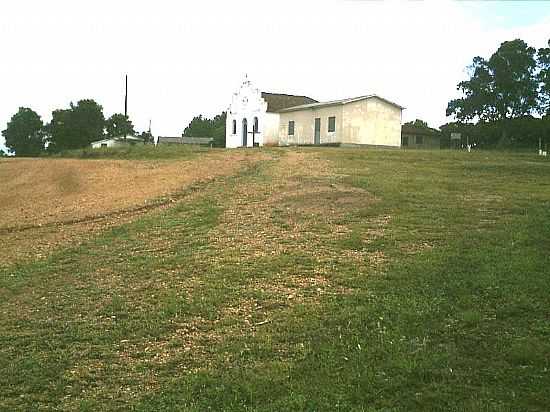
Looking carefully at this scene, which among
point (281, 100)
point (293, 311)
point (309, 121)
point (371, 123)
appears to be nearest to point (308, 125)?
point (309, 121)

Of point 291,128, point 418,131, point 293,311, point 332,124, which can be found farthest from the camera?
point 418,131

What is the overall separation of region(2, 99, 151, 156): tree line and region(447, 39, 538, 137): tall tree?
3337cm

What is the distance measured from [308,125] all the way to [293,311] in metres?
37.3

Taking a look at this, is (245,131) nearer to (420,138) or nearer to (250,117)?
(250,117)

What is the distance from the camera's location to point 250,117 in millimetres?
48562

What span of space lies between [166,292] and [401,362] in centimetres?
383

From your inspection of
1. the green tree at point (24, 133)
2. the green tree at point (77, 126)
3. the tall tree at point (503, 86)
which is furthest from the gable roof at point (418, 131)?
the green tree at point (24, 133)

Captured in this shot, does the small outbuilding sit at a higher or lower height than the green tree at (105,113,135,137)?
lower

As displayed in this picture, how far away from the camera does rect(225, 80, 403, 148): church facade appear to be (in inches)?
1618

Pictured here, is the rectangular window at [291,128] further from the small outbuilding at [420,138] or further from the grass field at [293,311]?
the grass field at [293,311]

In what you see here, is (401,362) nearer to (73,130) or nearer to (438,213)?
(438,213)

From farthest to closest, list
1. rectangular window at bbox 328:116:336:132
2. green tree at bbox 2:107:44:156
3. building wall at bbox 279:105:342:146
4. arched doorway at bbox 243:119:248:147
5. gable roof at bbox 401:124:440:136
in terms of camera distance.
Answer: green tree at bbox 2:107:44:156 < gable roof at bbox 401:124:440:136 < arched doorway at bbox 243:119:248:147 < rectangular window at bbox 328:116:336:132 < building wall at bbox 279:105:342:146

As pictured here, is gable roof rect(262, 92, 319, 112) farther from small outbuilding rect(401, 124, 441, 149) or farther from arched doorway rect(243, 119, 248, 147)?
small outbuilding rect(401, 124, 441, 149)

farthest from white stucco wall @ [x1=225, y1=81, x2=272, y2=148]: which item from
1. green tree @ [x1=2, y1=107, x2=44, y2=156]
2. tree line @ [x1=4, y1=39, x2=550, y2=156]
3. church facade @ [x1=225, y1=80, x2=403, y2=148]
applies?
green tree @ [x1=2, y1=107, x2=44, y2=156]
